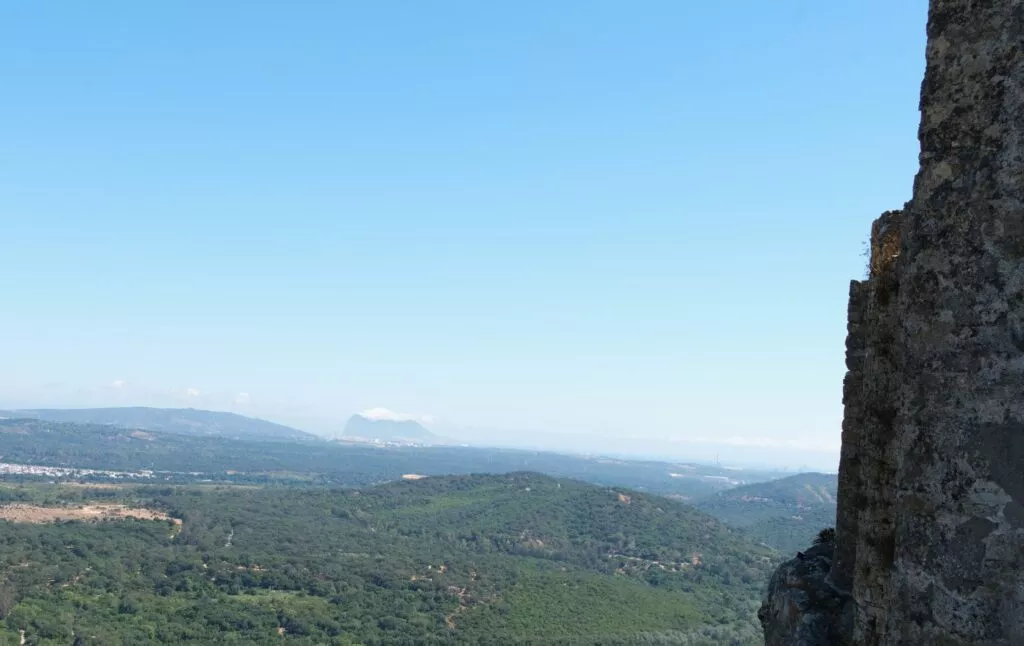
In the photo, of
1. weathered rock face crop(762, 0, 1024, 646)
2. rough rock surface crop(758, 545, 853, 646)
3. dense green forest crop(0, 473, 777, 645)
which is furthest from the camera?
dense green forest crop(0, 473, 777, 645)

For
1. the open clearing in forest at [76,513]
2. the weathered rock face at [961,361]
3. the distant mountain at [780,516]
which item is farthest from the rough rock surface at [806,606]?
the distant mountain at [780,516]

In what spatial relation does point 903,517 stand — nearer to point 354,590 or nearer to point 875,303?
point 875,303

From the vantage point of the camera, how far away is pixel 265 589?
65.3m

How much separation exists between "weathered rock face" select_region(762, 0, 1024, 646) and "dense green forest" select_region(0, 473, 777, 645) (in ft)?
172

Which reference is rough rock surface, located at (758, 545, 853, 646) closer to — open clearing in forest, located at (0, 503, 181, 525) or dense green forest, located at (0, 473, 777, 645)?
dense green forest, located at (0, 473, 777, 645)

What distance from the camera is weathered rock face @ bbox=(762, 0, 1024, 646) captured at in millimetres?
2469

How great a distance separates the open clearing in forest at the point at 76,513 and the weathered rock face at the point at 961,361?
3855 inches

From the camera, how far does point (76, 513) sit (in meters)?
93.0

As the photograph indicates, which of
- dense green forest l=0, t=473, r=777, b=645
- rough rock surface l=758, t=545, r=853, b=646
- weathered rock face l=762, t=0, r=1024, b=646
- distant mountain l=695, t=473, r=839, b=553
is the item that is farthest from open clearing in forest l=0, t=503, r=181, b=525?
weathered rock face l=762, t=0, r=1024, b=646

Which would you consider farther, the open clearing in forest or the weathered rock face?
the open clearing in forest

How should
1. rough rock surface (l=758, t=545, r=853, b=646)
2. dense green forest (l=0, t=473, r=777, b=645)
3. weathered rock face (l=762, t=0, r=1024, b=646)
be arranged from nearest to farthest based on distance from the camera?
weathered rock face (l=762, t=0, r=1024, b=646) < rough rock surface (l=758, t=545, r=853, b=646) < dense green forest (l=0, t=473, r=777, b=645)

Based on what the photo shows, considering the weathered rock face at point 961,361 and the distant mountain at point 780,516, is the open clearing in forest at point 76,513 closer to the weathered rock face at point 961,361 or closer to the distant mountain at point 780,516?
the distant mountain at point 780,516

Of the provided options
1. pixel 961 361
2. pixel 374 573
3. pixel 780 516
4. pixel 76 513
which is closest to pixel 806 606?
pixel 961 361

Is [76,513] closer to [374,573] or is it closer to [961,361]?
[374,573]
